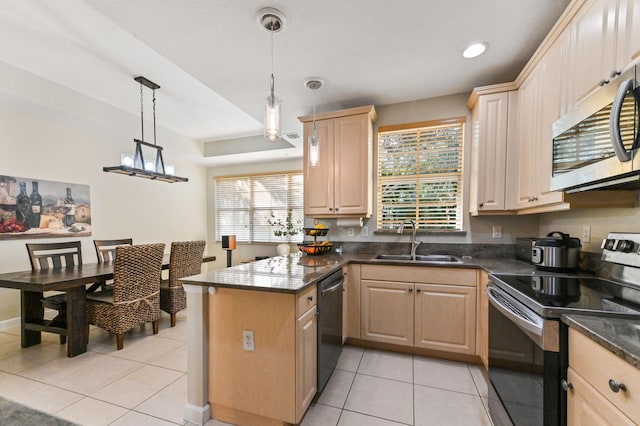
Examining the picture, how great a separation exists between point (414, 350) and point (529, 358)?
141 cm

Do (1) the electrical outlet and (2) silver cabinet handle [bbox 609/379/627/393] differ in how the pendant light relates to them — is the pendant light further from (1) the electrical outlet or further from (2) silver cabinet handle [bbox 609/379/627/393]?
(2) silver cabinet handle [bbox 609/379/627/393]

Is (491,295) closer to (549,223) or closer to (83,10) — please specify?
(549,223)

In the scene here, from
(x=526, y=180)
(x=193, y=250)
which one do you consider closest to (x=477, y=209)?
(x=526, y=180)

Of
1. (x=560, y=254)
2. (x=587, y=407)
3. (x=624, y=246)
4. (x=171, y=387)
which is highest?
(x=624, y=246)

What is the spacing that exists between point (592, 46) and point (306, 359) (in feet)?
7.77

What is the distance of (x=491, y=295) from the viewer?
5.42 feet

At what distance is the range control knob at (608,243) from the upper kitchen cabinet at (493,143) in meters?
0.86

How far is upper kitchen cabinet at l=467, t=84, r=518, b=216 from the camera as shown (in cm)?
237

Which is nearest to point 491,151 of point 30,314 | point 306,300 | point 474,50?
point 474,50

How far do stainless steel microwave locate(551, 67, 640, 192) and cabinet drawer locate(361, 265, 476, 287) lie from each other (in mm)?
978

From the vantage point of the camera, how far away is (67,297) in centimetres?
244

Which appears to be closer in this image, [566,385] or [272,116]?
[566,385]

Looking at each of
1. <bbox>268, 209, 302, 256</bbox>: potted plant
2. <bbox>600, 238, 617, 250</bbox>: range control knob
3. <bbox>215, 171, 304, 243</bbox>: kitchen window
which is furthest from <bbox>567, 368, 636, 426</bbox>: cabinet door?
<bbox>215, 171, 304, 243</bbox>: kitchen window

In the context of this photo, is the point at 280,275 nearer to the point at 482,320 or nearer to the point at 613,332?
the point at 613,332
